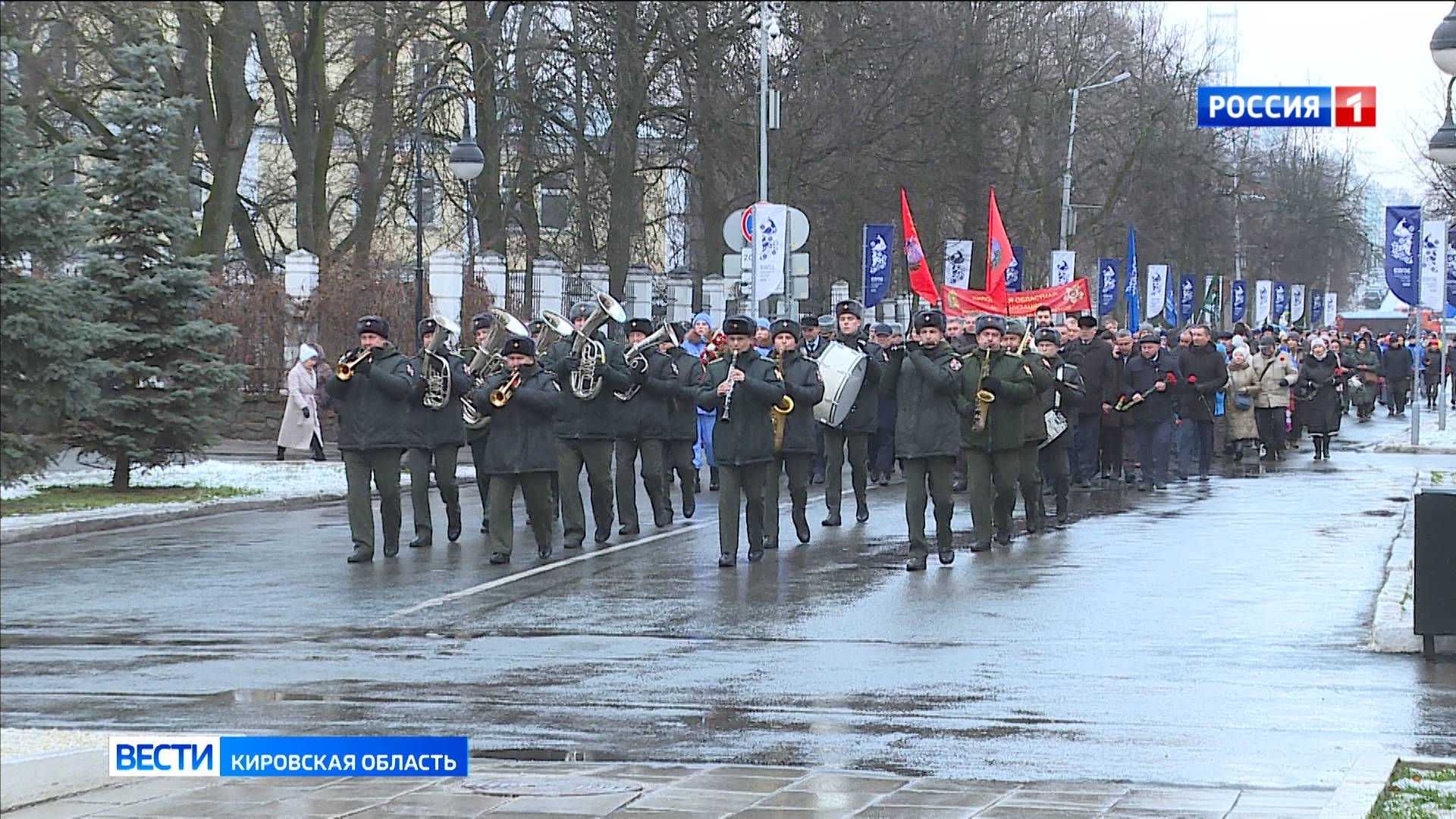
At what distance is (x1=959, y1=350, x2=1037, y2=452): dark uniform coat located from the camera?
1570cm

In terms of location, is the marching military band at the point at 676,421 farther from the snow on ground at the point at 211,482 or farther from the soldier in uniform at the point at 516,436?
the snow on ground at the point at 211,482

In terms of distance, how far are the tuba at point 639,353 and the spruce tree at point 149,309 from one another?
20.1 ft

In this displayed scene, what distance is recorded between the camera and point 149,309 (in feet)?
72.9

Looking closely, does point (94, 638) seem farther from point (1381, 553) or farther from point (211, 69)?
point (211, 69)

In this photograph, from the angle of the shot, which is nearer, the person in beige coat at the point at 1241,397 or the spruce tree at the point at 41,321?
the spruce tree at the point at 41,321

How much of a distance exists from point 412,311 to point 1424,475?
15625 mm

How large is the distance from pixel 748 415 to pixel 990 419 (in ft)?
6.22

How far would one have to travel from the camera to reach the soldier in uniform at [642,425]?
1756 cm

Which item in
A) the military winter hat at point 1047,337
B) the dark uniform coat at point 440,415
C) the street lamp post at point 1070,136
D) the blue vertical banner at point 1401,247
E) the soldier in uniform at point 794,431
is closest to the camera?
the dark uniform coat at point 440,415

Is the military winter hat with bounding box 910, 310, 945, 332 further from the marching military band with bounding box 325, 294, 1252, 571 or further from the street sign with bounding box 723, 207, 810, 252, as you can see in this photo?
the street sign with bounding box 723, 207, 810, 252

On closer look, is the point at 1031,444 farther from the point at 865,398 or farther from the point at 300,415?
the point at 300,415

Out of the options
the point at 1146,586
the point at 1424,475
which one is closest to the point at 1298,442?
the point at 1424,475

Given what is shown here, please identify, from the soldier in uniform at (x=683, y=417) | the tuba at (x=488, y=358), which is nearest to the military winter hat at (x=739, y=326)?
the tuba at (x=488, y=358)

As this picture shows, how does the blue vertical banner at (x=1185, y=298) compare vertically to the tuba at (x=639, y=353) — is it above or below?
above
